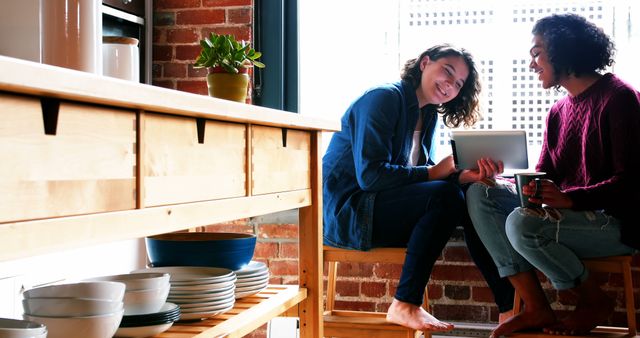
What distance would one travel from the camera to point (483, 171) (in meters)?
2.82

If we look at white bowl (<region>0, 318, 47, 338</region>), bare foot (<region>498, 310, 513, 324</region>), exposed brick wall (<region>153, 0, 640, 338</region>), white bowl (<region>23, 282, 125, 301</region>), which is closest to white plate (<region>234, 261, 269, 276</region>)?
white bowl (<region>23, 282, 125, 301</region>)

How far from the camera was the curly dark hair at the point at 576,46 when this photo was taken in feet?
9.16

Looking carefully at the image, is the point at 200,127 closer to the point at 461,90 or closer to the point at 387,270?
the point at 461,90

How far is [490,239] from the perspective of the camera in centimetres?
282

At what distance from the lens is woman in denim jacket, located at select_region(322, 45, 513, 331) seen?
9.12 ft

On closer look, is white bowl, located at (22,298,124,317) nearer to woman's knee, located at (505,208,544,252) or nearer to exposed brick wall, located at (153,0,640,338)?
woman's knee, located at (505,208,544,252)

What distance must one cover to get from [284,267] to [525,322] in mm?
1112

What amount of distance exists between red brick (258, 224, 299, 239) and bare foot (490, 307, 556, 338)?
3.36 feet

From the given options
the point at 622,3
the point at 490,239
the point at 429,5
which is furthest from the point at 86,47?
the point at 622,3

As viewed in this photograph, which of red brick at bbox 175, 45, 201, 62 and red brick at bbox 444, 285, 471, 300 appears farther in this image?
red brick at bbox 175, 45, 201, 62

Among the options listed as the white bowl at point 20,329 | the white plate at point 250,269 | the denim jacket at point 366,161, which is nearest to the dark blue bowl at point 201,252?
the white plate at point 250,269

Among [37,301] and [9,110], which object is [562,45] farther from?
[9,110]

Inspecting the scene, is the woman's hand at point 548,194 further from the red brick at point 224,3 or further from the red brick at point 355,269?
the red brick at point 224,3

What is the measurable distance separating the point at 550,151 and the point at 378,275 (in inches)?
34.6
